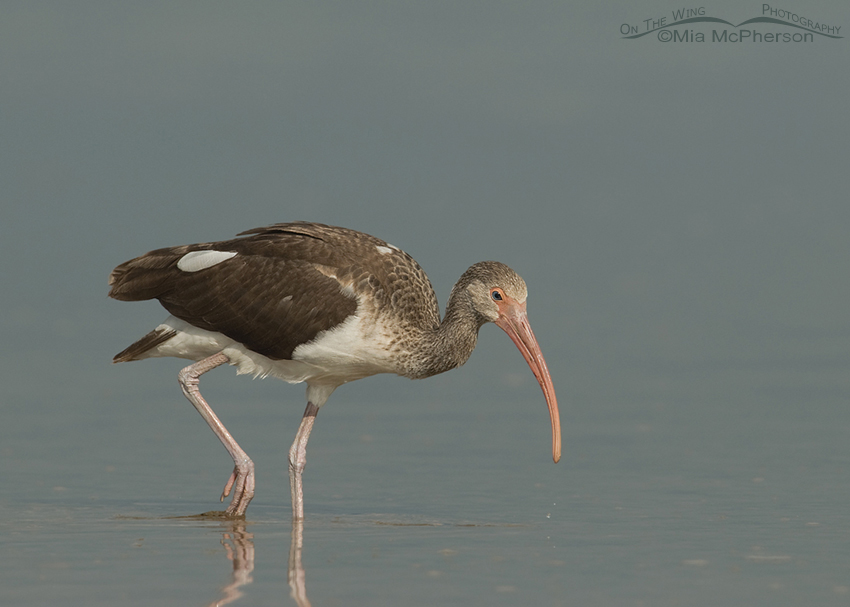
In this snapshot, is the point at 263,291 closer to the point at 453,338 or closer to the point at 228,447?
the point at 228,447

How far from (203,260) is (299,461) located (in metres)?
2.20

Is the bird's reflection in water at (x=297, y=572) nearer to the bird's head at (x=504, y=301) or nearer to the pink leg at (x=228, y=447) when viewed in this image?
the pink leg at (x=228, y=447)

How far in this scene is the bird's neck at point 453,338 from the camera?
508 inches

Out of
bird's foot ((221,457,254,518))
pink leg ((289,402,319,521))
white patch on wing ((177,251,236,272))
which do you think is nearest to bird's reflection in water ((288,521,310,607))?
pink leg ((289,402,319,521))

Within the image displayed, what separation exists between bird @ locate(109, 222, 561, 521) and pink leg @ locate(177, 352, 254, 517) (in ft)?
0.04

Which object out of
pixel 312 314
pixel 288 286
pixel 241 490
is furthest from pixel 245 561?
pixel 288 286

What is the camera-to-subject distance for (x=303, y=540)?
10992 mm

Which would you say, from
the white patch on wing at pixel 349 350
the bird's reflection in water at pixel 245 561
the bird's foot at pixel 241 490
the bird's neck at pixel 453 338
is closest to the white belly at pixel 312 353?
the white patch on wing at pixel 349 350

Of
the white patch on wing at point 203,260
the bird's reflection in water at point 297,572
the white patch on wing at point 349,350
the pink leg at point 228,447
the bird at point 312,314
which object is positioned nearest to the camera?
the bird's reflection in water at point 297,572

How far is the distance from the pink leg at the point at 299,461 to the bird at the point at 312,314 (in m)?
0.02

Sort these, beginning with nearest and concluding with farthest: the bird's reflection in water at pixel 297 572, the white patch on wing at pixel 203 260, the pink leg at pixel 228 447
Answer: the bird's reflection in water at pixel 297 572 < the pink leg at pixel 228 447 < the white patch on wing at pixel 203 260

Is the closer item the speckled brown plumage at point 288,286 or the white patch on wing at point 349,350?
the white patch on wing at point 349,350

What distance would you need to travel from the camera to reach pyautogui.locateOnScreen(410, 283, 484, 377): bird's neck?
1290 cm

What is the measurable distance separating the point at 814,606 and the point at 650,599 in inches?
41.6
